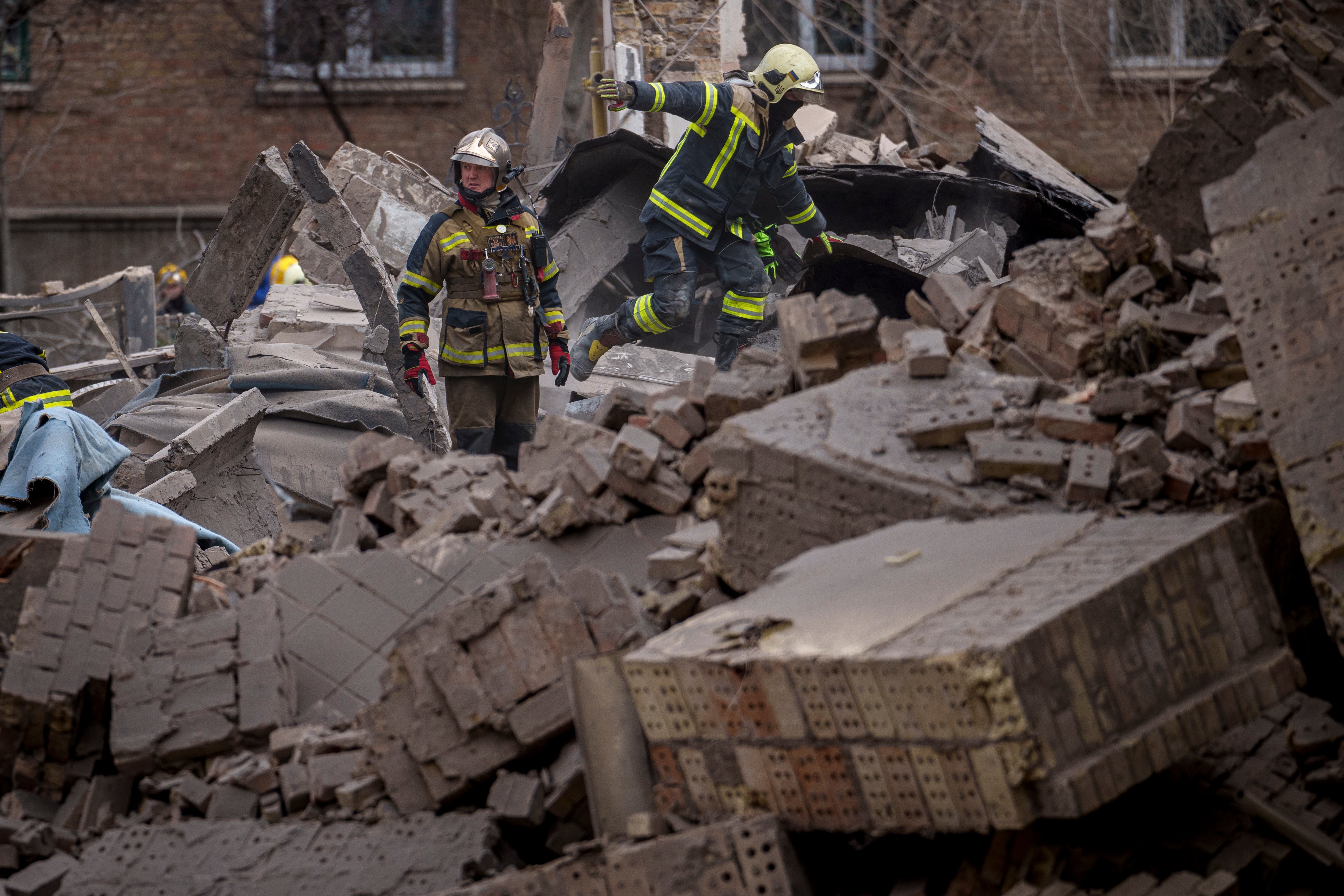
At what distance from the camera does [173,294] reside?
13.9 m

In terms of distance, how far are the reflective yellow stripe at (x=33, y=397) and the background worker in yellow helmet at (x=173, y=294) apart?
7.83 m

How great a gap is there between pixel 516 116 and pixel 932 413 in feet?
21.7

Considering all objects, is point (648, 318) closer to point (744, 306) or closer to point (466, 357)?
point (744, 306)

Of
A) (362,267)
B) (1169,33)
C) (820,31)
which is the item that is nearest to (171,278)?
(362,267)

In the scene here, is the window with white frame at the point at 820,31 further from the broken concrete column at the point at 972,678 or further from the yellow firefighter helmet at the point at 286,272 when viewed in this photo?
the broken concrete column at the point at 972,678

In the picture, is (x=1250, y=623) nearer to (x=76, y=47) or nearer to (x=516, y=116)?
(x=516, y=116)

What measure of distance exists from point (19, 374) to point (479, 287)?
7.56 ft

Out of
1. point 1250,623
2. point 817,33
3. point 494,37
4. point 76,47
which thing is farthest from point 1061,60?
point 1250,623

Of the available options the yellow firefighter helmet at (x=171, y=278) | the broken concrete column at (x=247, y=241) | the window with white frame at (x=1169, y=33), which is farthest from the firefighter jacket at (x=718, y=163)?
the window with white frame at (x=1169, y=33)

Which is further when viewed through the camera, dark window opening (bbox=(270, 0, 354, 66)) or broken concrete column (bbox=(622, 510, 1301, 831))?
dark window opening (bbox=(270, 0, 354, 66))

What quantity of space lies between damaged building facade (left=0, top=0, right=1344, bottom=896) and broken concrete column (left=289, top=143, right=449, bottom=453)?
4.86ft

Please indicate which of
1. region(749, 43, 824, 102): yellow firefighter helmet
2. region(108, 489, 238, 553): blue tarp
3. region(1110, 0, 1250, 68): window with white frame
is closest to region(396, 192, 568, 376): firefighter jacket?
region(108, 489, 238, 553): blue tarp

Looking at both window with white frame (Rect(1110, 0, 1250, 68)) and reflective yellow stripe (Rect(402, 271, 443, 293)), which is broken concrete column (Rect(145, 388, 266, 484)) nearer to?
reflective yellow stripe (Rect(402, 271, 443, 293))

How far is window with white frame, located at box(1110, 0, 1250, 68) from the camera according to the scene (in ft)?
48.9
